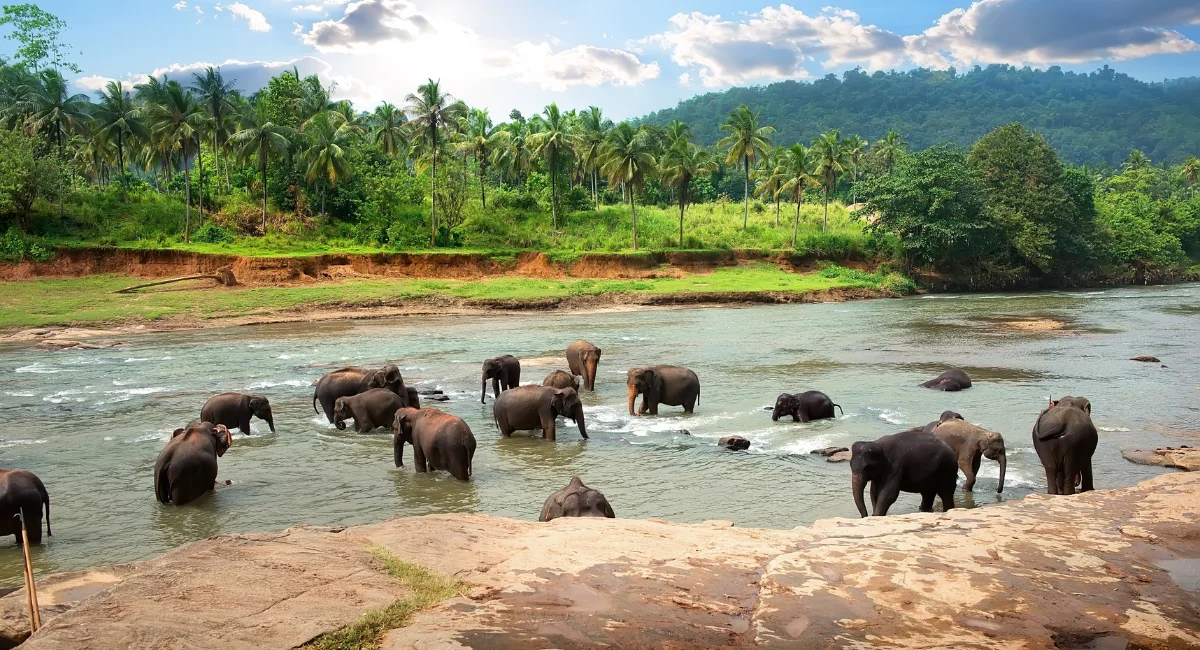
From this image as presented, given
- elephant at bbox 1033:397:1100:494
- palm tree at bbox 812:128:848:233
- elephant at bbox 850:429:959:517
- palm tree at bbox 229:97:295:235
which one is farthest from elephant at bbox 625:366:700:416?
palm tree at bbox 812:128:848:233

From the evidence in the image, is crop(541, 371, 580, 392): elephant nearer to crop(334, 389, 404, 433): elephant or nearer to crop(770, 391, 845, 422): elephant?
crop(334, 389, 404, 433): elephant

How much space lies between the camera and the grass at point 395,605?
506 centimetres

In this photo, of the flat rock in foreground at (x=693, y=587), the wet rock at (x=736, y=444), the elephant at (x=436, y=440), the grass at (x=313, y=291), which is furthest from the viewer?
the grass at (x=313, y=291)

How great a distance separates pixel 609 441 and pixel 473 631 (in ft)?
31.8

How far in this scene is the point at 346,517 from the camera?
35.3 feet

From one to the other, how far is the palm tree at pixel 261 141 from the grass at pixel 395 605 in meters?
50.5

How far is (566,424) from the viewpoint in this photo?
16.3m

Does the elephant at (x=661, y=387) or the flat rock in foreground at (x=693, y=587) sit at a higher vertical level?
the flat rock in foreground at (x=693, y=587)

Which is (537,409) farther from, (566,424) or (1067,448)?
(1067,448)

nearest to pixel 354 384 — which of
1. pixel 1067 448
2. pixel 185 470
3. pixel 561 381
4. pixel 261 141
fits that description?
pixel 561 381

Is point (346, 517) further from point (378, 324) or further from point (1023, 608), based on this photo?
point (378, 324)

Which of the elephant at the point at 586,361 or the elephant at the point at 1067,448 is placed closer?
the elephant at the point at 1067,448

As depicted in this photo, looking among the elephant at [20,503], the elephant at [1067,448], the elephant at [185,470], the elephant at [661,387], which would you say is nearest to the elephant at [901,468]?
the elephant at [1067,448]

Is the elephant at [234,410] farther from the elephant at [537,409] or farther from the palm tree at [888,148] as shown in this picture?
the palm tree at [888,148]
